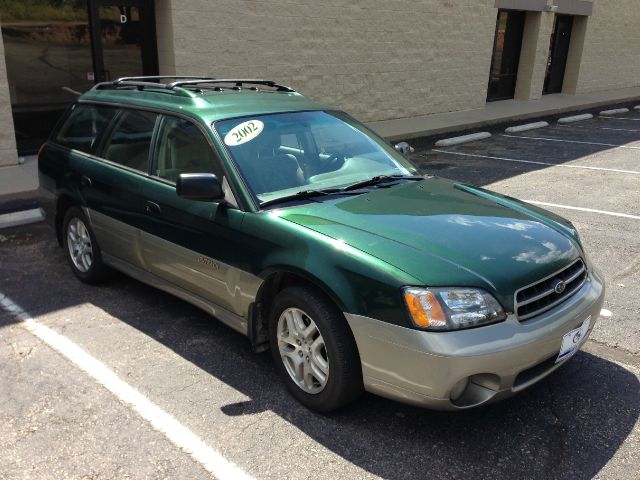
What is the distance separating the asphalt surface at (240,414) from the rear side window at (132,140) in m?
1.12

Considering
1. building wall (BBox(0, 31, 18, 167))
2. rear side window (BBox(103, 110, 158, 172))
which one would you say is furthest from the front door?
rear side window (BBox(103, 110, 158, 172))

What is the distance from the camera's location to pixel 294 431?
3127 millimetres

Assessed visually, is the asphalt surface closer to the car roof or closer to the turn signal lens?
the turn signal lens

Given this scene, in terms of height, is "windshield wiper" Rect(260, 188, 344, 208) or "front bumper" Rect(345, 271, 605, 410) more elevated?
"windshield wiper" Rect(260, 188, 344, 208)

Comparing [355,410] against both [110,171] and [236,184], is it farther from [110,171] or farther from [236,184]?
[110,171]

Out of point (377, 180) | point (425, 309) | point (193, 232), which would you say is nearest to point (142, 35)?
point (193, 232)

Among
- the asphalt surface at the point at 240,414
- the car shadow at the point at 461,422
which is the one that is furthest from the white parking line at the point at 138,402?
the car shadow at the point at 461,422

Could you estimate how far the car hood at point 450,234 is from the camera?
2.90 m

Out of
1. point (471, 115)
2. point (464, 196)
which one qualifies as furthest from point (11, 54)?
point (471, 115)

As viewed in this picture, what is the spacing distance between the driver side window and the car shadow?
1140 millimetres

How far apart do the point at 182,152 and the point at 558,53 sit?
1940cm

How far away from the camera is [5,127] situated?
27.7 ft

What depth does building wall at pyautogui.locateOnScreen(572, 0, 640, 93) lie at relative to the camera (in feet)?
66.7

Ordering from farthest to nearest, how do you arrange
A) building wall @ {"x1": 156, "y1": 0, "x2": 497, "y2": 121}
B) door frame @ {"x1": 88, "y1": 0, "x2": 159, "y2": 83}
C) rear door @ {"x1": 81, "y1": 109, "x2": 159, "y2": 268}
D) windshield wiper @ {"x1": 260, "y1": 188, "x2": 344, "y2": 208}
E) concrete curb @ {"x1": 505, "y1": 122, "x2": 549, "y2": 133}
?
concrete curb @ {"x1": 505, "y1": 122, "x2": 549, "y2": 133} → building wall @ {"x1": 156, "y1": 0, "x2": 497, "y2": 121} → door frame @ {"x1": 88, "y1": 0, "x2": 159, "y2": 83} → rear door @ {"x1": 81, "y1": 109, "x2": 159, "y2": 268} → windshield wiper @ {"x1": 260, "y1": 188, "x2": 344, "y2": 208}
